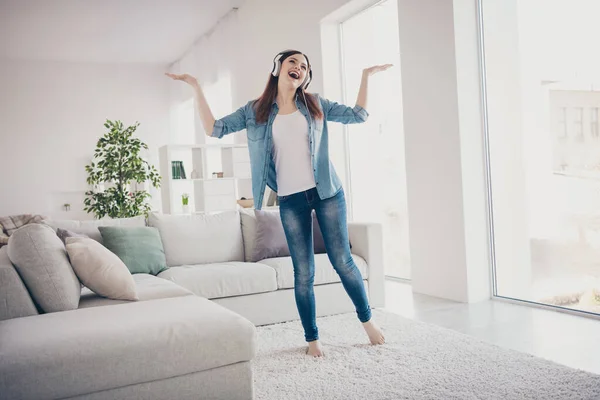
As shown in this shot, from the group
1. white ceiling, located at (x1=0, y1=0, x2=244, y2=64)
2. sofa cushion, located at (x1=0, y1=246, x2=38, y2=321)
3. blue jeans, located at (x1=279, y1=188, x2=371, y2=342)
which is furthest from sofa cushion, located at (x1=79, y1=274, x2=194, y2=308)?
white ceiling, located at (x1=0, y1=0, x2=244, y2=64)

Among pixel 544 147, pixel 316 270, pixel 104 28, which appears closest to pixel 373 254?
pixel 316 270

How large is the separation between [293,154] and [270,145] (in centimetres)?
12

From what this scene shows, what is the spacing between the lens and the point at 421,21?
4570 millimetres

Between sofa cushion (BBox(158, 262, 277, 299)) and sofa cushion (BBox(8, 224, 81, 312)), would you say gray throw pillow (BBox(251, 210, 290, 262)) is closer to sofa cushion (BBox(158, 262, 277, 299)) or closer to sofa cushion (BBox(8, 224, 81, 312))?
sofa cushion (BBox(158, 262, 277, 299))

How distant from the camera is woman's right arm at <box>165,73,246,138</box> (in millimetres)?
2840

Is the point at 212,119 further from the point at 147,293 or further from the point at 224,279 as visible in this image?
the point at 224,279

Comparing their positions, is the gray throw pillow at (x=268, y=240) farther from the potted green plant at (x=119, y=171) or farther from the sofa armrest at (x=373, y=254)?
the potted green plant at (x=119, y=171)

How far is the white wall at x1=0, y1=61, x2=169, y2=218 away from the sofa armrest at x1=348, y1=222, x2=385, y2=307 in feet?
24.8

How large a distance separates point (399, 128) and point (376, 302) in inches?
80.4

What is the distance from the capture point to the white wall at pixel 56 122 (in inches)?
395

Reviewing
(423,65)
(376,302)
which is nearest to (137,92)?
(423,65)

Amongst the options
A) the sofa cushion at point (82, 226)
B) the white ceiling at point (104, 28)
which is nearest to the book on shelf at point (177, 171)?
the white ceiling at point (104, 28)

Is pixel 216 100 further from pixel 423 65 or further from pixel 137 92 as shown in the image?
pixel 423 65

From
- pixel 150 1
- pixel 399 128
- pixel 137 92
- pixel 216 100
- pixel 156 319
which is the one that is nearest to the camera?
pixel 156 319
